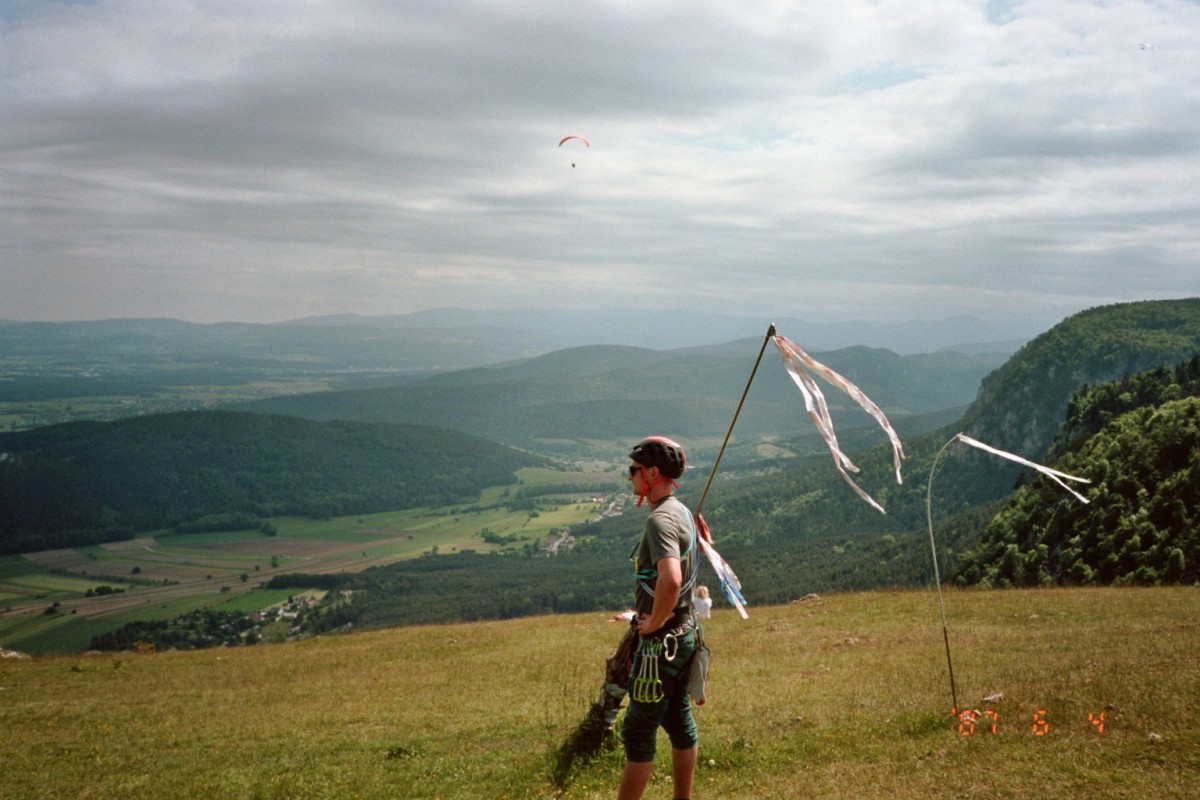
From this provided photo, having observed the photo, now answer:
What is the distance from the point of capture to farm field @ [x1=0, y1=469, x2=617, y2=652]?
362 ft

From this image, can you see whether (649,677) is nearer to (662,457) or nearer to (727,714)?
(662,457)

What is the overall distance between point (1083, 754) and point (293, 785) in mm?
11196

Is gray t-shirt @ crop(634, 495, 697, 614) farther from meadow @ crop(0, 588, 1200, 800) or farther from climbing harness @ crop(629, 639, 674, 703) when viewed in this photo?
meadow @ crop(0, 588, 1200, 800)

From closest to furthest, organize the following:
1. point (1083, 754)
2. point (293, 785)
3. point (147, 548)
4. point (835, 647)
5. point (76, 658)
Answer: point (1083, 754) → point (293, 785) → point (835, 647) → point (76, 658) → point (147, 548)

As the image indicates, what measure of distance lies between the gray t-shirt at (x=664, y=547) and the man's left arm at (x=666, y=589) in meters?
0.07

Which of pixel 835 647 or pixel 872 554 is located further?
pixel 872 554

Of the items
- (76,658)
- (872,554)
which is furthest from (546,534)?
(76,658)

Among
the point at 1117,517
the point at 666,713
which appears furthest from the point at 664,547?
the point at 1117,517

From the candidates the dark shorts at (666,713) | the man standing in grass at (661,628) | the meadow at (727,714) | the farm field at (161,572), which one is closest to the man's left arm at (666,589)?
the man standing in grass at (661,628)

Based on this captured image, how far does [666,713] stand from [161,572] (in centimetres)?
17561

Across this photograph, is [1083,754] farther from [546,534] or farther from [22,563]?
[22,563]

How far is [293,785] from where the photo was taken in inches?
456

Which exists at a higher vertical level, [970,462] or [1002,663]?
[1002,663]

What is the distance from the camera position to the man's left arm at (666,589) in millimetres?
6789
